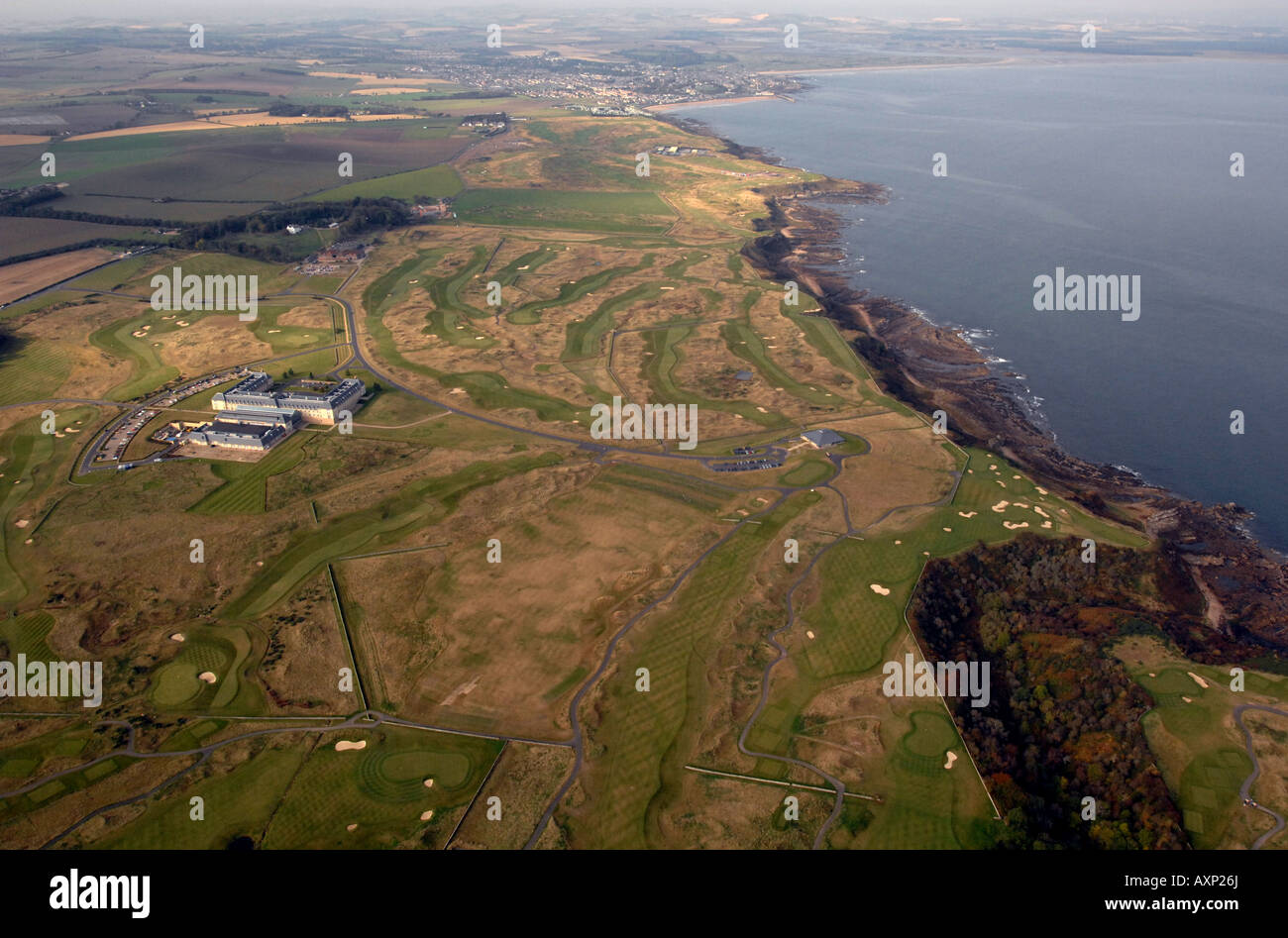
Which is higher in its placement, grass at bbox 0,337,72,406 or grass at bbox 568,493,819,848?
grass at bbox 0,337,72,406

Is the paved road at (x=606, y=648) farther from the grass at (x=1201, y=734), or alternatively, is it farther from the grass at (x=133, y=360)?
the grass at (x=1201, y=734)

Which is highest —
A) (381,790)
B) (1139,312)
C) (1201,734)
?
(1139,312)

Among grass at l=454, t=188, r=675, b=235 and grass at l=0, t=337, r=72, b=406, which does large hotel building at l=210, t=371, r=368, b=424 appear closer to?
grass at l=0, t=337, r=72, b=406

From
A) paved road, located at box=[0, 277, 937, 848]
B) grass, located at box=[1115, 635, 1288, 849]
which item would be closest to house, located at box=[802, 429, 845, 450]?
paved road, located at box=[0, 277, 937, 848]

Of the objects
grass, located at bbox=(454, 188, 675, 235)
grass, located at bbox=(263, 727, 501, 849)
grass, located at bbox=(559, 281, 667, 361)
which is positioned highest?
grass, located at bbox=(454, 188, 675, 235)

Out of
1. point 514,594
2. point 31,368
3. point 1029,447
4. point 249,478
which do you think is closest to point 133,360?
point 31,368

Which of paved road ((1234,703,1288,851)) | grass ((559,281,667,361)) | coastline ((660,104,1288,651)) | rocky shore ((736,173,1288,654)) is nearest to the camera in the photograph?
paved road ((1234,703,1288,851))

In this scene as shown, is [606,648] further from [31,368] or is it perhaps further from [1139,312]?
[1139,312]
